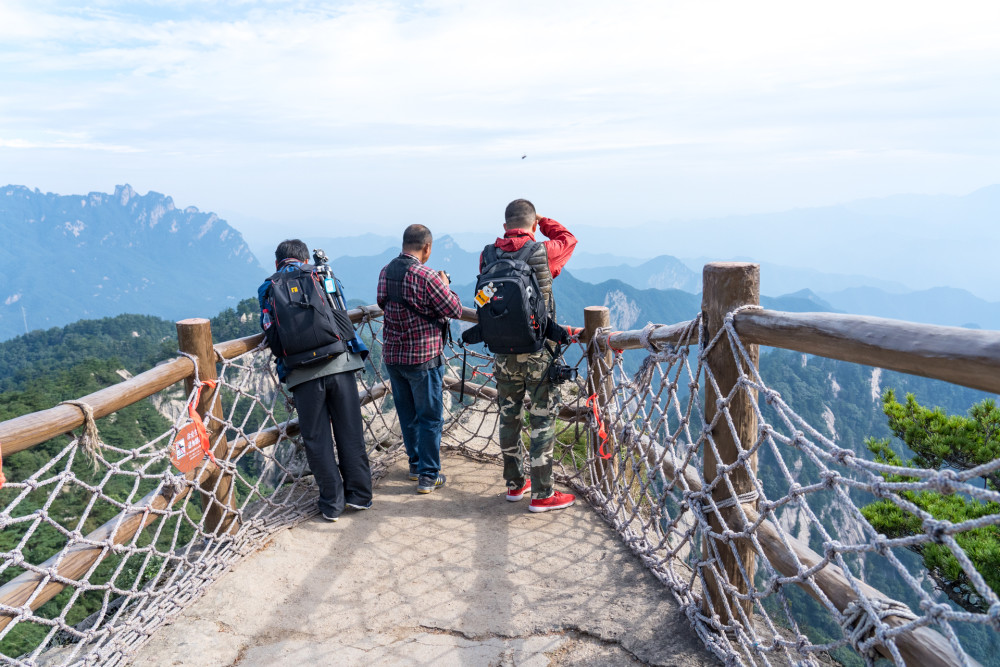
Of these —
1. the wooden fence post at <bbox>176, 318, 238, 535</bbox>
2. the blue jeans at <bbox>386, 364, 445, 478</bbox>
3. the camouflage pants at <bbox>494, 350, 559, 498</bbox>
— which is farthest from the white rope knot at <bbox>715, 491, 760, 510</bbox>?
the wooden fence post at <bbox>176, 318, 238, 535</bbox>

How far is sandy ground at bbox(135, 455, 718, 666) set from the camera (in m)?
2.57

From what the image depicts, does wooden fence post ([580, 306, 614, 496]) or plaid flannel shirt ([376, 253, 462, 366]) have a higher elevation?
plaid flannel shirt ([376, 253, 462, 366])

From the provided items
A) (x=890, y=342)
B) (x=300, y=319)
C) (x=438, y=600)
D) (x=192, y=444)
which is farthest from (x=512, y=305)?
(x=890, y=342)

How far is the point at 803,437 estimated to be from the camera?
5.96 feet

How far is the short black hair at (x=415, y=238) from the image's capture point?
3758 millimetres

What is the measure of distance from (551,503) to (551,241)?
62.4 inches

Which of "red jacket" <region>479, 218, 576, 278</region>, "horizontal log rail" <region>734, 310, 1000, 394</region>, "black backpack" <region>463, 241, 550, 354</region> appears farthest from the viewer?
"red jacket" <region>479, 218, 576, 278</region>

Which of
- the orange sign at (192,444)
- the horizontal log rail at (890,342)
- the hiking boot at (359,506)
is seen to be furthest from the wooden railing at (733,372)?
the hiking boot at (359,506)

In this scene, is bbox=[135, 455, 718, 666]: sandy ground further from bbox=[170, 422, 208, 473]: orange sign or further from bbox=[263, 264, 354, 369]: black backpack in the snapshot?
bbox=[263, 264, 354, 369]: black backpack

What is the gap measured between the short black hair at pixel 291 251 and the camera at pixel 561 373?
1.55 metres

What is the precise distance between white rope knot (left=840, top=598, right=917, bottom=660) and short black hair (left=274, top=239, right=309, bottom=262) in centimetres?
303

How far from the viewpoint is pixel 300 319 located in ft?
11.0

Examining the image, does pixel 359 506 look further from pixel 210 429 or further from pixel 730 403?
pixel 730 403

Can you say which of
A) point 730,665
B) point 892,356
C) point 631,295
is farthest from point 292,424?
point 631,295
